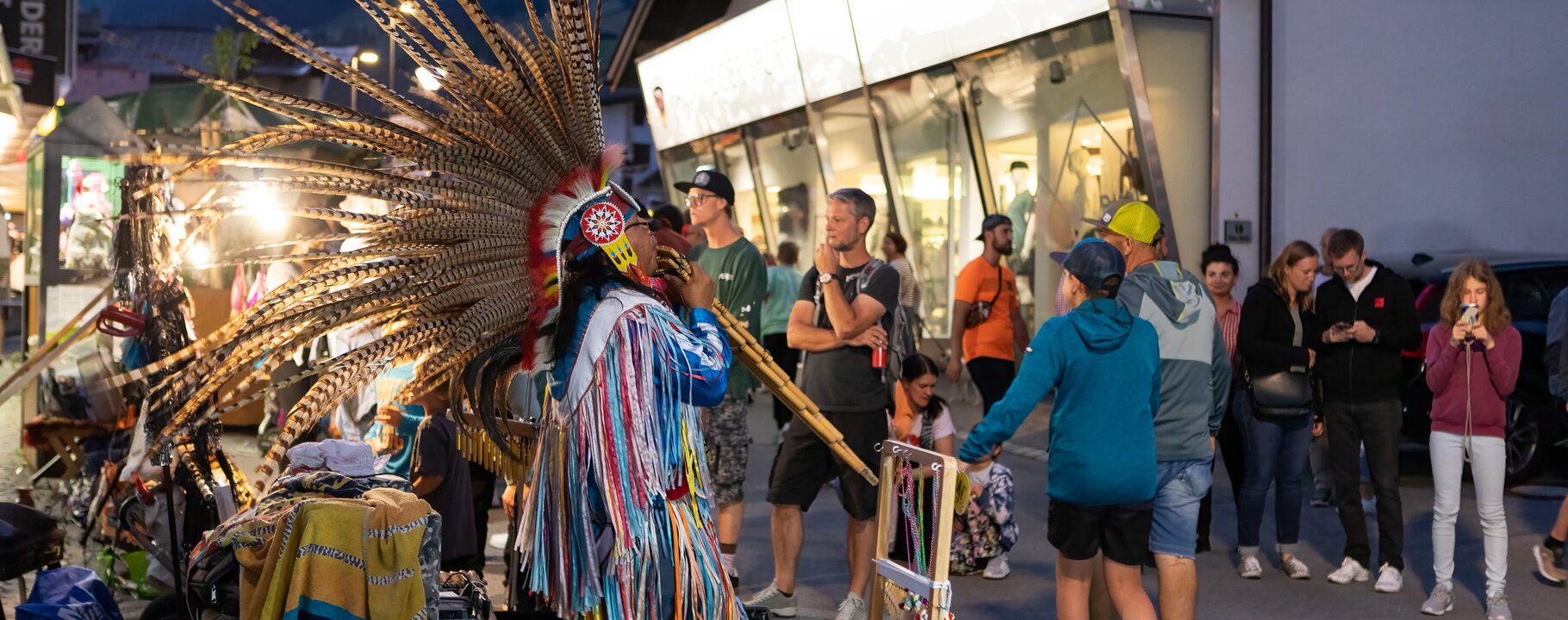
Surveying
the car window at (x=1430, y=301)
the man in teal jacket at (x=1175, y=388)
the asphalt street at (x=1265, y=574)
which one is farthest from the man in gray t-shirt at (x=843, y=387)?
the car window at (x=1430, y=301)

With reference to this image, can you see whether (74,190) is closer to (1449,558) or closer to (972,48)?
(972,48)

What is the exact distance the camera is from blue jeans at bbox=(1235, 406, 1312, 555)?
6863 mm

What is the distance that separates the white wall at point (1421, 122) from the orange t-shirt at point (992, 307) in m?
2.92

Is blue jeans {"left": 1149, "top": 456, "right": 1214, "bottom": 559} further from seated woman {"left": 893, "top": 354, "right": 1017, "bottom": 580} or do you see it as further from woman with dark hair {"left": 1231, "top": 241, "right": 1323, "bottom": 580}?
woman with dark hair {"left": 1231, "top": 241, "right": 1323, "bottom": 580}

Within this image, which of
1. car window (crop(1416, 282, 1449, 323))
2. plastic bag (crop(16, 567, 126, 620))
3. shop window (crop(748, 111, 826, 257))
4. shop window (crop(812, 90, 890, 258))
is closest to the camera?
plastic bag (crop(16, 567, 126, 620))

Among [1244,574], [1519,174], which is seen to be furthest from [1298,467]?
[1519,174]

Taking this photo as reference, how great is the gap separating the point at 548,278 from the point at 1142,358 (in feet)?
7.03

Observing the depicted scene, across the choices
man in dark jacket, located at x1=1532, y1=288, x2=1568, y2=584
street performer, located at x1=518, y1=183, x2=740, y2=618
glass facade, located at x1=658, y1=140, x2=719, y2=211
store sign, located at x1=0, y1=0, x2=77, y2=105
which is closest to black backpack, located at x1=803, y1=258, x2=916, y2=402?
street performer, located at x1=518, y1=183, x2=740, y2=618

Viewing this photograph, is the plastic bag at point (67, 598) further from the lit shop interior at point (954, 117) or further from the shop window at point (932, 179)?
the shop window at point (932, 179)

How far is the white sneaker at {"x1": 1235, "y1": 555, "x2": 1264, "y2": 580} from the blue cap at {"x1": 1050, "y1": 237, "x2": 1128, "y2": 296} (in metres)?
2.72

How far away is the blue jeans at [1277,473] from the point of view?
270 inches

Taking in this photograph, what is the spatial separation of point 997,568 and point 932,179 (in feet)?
33.7

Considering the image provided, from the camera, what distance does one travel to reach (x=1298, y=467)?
272 inches

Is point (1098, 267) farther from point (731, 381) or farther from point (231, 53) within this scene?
point (231, 53)
